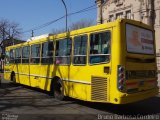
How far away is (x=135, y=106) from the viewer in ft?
38.2

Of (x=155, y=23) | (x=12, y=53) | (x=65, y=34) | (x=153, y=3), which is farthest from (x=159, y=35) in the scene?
(x=65, y=34)

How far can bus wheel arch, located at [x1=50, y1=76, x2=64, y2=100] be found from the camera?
12.7m

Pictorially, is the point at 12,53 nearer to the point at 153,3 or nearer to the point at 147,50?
the point at 147,50

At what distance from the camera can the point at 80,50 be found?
11289 millimetres

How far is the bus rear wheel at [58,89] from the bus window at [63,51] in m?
0.83

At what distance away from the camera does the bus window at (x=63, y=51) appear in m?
12.1

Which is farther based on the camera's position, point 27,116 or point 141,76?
point 141,76

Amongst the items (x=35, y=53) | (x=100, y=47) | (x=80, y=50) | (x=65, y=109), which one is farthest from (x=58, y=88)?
(x=100, y=47)

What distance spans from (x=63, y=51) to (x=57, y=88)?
1.70 meters

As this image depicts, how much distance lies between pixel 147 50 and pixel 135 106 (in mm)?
2241

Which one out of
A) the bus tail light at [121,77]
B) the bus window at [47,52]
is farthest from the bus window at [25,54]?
the bus tail light at [121,77]

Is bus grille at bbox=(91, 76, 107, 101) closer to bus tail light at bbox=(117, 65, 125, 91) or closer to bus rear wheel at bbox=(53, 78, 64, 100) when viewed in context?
bus tail light at bbox=(117, 65, 125, 91)

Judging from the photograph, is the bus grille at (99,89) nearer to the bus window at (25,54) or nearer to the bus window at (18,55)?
the bus window at (25,54)

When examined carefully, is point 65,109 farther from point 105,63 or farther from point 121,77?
point 121,77
